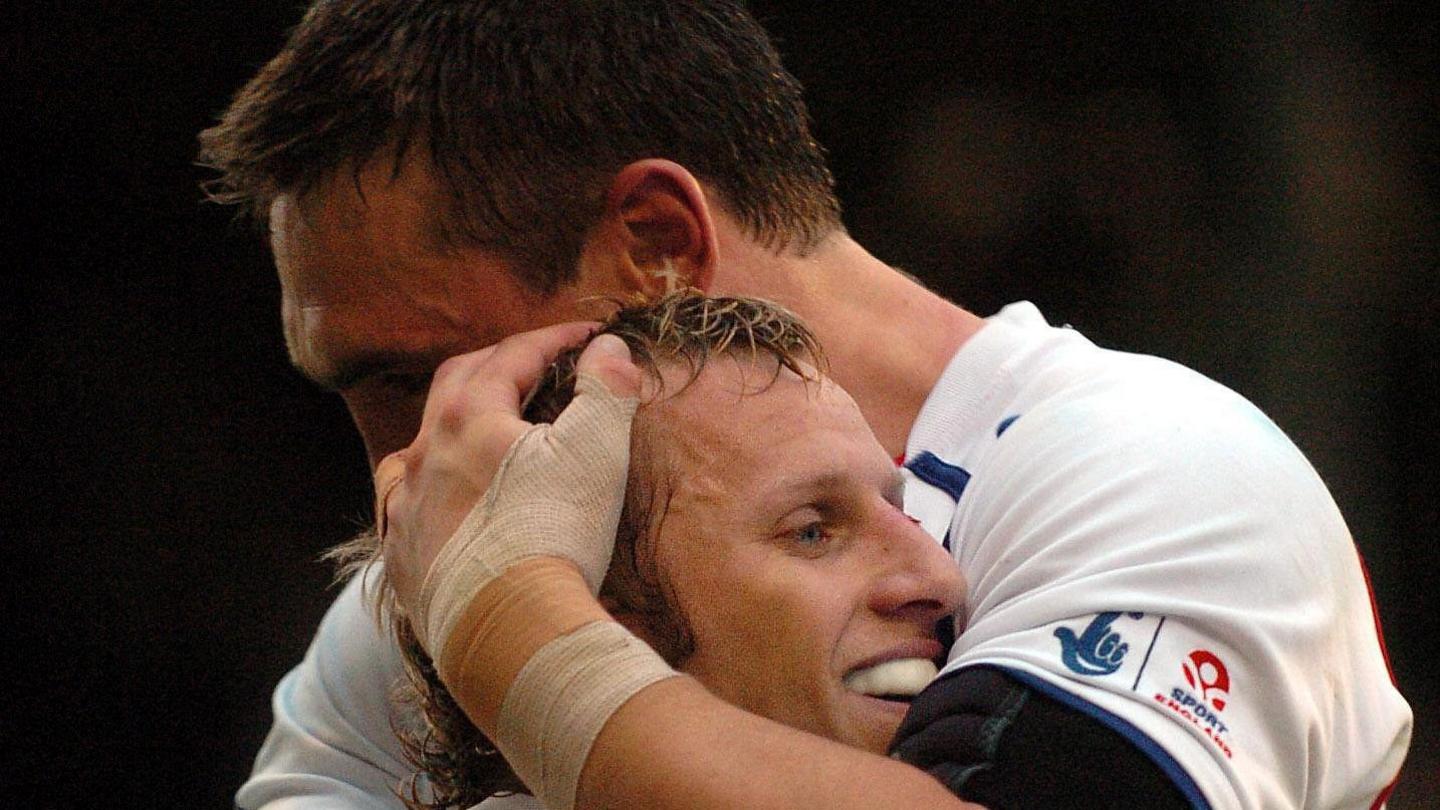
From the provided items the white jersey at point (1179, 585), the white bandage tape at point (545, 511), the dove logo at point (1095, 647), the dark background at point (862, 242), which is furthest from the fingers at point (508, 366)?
the dark background at point (862, 242)

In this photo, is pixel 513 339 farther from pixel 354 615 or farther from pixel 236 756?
pixel 236 756

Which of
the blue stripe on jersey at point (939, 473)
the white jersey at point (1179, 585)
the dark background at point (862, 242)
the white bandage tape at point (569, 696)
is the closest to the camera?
the white bandage tape at point (569, 696)

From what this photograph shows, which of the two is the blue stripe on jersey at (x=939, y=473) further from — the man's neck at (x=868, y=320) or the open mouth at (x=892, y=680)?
the open mouth at (x=892, y=680)

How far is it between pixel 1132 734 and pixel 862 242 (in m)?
4.28

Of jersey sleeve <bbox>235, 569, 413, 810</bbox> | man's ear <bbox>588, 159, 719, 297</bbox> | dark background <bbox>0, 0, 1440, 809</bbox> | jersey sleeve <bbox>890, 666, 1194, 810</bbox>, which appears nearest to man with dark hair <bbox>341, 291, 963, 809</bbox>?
jersey sleeve <bbox>890, 666, 1194, 810</bbox>

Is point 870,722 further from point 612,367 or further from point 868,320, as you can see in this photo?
point 868,320

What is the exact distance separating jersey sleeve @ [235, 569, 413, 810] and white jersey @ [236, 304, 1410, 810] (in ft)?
3.40

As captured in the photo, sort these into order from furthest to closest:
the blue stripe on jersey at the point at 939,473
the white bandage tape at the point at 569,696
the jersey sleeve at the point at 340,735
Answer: the jersey sleeve at the point at 340,735 < the blue stripe on jersey at the point at 939,473 < the white bandage tape at the point at 569,696

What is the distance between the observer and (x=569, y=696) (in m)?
1.60

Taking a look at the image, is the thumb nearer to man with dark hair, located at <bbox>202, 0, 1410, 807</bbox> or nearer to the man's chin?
man with dark hair, located at <bbox>202, 0, 1410, 807</bbox>

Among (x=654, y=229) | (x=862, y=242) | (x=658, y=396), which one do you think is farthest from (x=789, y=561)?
(x=862, y=242)

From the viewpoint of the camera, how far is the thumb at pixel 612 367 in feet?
6.06

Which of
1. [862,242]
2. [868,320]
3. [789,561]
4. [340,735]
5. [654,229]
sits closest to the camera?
[789,561]

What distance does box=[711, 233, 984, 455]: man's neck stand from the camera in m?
2.42
